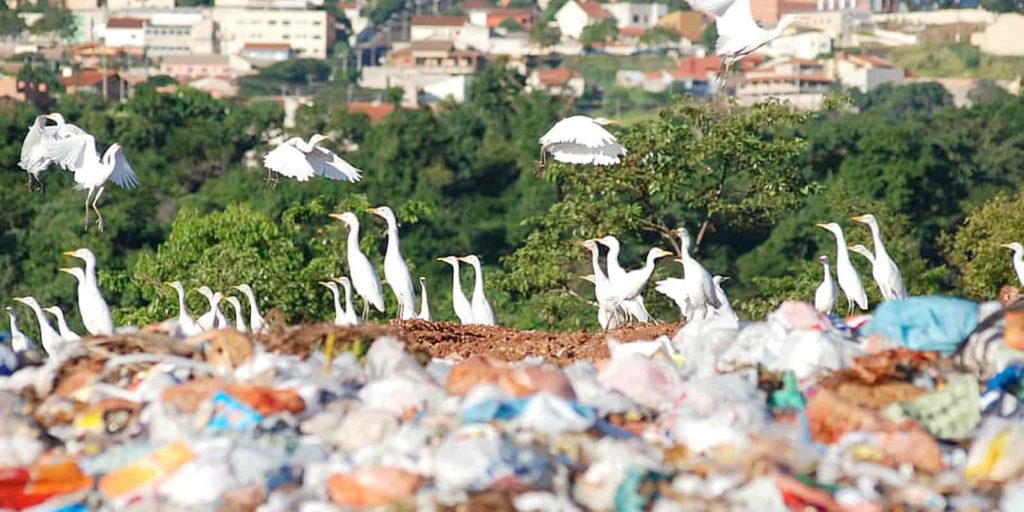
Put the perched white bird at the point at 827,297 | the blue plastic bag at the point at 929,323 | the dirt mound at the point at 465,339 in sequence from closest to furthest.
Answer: the dirt mound at the point at 465,339 → the blue plastic bag at the point at 929,323 → the perched white bird at the point at 827,297

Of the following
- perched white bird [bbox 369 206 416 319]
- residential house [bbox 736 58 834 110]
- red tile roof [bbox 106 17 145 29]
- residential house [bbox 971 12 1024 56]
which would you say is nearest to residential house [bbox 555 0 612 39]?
red tile roof [bbox 106 17 145 29]

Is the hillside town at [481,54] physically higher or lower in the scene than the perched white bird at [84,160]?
lower

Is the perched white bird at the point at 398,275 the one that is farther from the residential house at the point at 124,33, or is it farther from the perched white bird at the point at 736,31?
the residential house at the point at 124,33

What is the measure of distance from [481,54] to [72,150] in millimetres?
153768

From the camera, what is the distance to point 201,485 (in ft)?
32.8

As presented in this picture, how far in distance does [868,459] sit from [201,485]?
2.75 meters

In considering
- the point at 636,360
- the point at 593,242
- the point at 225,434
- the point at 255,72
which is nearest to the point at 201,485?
the point at 225,434

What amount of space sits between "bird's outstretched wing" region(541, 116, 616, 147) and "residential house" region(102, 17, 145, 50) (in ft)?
551

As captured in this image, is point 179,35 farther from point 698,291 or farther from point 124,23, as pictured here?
point 698,291

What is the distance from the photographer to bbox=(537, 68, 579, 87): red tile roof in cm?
14550

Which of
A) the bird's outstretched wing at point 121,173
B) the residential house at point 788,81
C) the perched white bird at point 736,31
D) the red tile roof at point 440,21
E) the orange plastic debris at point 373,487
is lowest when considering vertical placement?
the red tile roof at point 440,21

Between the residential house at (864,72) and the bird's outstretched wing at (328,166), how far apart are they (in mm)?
115727

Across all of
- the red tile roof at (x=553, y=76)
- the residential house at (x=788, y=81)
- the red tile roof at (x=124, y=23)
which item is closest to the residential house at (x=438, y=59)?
the red tile roof at (x=553, y=76)

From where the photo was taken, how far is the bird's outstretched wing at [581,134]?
20609 millimetres
